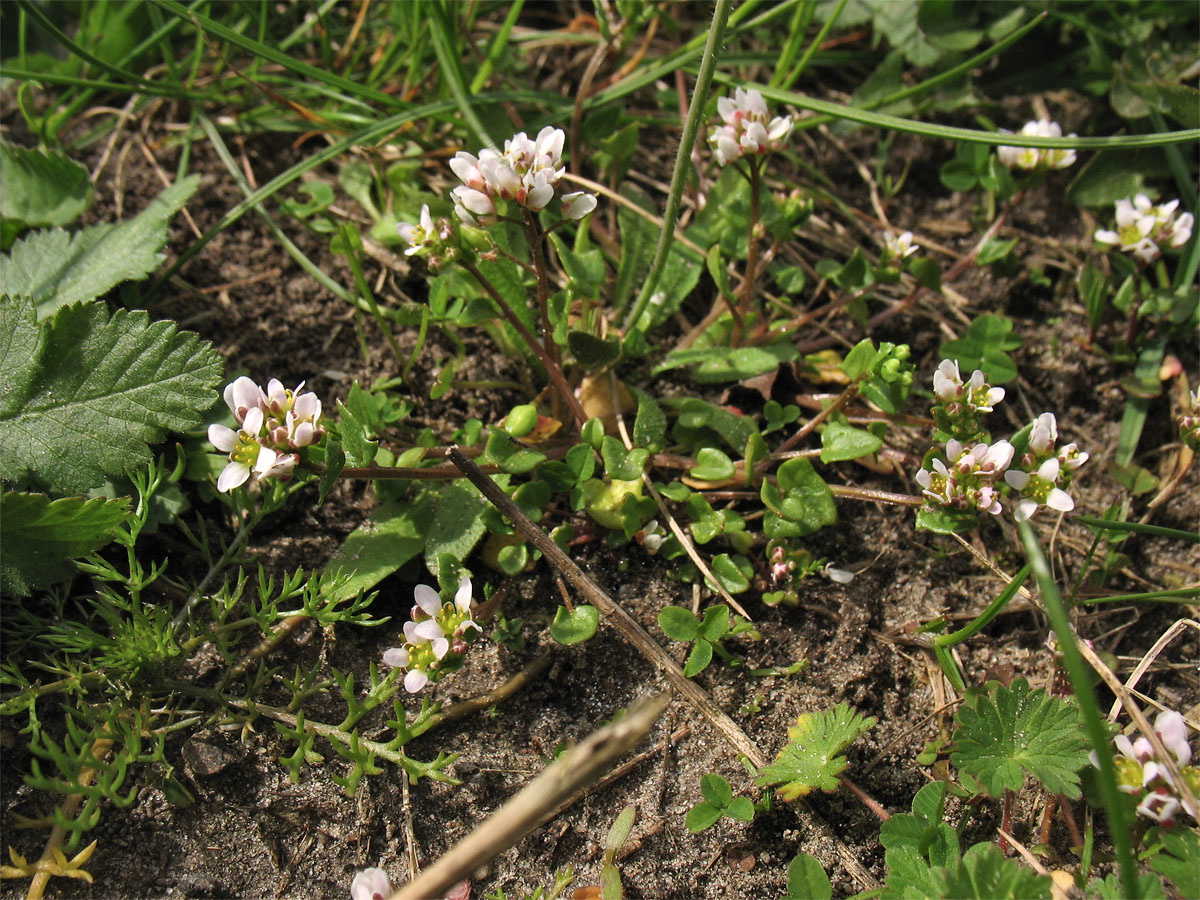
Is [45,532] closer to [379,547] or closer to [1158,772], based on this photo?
[379,547]

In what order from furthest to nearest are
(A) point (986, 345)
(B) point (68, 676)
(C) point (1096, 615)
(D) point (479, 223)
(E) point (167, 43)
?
(E) point (167, 43), (A) point (986, 345), (C) point (1096, 615), (D) point (479, 223), (B) point (68, 676)

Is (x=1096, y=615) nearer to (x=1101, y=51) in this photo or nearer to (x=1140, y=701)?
(x=1140, y=701)

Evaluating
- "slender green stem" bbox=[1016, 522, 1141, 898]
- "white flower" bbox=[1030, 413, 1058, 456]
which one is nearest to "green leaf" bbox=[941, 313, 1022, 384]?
"white flower" bbox=[1030, 413, 1058, 456]

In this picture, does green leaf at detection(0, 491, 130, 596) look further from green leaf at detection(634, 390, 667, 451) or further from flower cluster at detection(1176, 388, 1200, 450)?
flower cluster at detection(1176, 388, 1200, 450)

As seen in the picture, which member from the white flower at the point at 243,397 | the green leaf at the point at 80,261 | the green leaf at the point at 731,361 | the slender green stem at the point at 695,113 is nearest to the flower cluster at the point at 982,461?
the green leaf at the point at 731,361

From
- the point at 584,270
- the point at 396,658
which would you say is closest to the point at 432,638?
the point at 396,658

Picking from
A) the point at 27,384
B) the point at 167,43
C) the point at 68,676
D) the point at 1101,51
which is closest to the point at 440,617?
the point at 68,676
